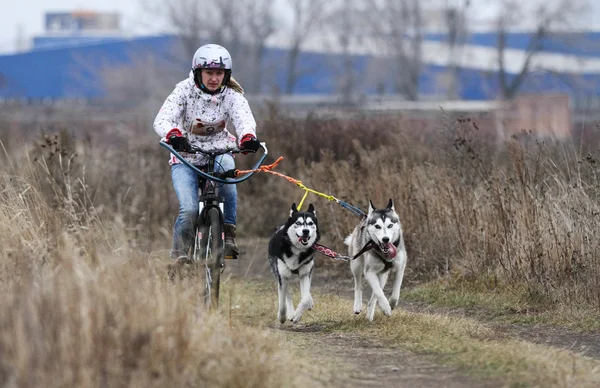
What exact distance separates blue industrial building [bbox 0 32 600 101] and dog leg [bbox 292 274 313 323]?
44.5 metres

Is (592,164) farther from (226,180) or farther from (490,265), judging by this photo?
(226,180)

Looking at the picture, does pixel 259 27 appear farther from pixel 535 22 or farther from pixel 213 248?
pixel 213 248

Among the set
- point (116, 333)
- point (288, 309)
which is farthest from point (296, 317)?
point (116, 333)

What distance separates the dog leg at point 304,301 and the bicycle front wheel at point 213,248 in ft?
3.41

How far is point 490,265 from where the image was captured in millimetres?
11086

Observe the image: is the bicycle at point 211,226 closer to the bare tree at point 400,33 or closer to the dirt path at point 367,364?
the dirt path at point 367,364

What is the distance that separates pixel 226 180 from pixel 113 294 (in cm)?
292

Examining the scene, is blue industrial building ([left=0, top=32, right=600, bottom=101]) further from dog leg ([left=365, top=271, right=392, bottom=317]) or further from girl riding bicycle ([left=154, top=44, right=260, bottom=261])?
girl riding bicycle ([left=154, top=44, right=260, bottom=261])

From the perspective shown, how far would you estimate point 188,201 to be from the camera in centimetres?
833

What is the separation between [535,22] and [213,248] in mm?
49627

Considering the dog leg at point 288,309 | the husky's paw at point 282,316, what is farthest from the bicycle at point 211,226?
the dog leg at point 288,309

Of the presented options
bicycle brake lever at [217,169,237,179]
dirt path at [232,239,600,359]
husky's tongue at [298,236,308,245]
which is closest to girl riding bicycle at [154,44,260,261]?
bicycle brake lever at [217,169,237,179]

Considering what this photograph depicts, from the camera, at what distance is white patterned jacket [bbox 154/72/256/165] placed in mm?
8523

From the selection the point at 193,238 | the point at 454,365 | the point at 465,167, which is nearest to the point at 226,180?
the point at 193,238
